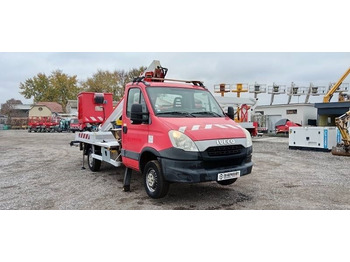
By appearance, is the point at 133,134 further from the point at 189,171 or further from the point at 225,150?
the point at 225,150

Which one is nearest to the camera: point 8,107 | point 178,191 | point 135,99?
point 135,99

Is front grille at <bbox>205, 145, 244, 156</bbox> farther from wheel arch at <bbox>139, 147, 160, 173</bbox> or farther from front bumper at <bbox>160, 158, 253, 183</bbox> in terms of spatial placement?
wheel arch at <bbox>139, 147, 160, 173</bbox>

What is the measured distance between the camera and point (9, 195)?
6152 millimetres

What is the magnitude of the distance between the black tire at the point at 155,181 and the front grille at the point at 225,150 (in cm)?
97

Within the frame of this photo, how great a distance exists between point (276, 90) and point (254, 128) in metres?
20.0

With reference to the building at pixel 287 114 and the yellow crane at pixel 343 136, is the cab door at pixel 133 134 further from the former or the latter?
the building at pixel 287 114

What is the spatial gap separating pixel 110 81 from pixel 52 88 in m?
20.7

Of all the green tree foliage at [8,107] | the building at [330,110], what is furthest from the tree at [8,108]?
the building at [330,110]

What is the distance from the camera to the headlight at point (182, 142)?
15.9 ft

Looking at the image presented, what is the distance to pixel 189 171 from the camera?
15.8 feet

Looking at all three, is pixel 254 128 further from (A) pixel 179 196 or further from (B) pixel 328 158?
(A) pixel 179 196

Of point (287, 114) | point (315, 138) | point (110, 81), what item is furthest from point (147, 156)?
point (110, 81)

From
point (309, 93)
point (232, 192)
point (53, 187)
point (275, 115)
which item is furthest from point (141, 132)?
point (309, 93)

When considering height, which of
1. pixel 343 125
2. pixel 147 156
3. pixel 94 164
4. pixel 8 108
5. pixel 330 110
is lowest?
pixel 94 164
